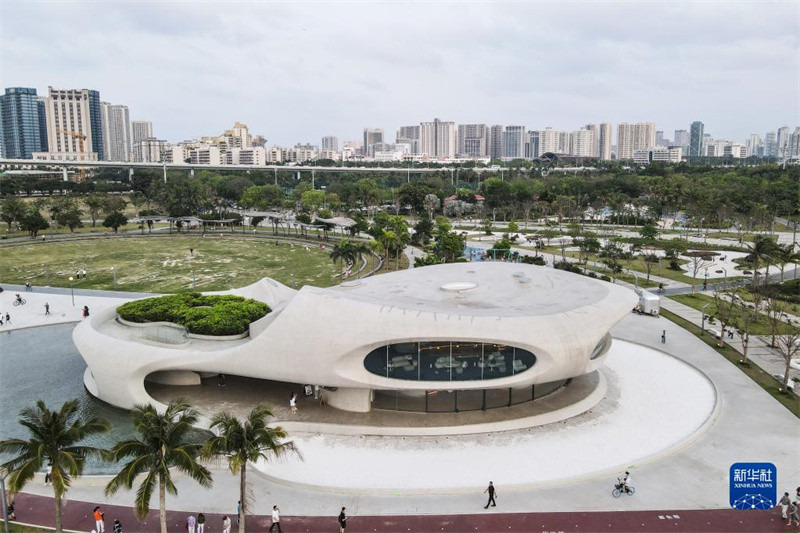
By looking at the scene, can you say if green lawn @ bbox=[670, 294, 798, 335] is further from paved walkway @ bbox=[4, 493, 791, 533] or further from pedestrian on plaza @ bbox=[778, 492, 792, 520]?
paved walkway @ bbox=[4, 493, 791, 533]

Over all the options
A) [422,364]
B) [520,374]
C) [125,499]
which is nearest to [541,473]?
[520,374]

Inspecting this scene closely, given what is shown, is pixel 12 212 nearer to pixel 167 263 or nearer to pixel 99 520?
pixel 167 263

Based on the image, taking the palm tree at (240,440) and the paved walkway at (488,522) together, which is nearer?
the palm tree at (240,440)

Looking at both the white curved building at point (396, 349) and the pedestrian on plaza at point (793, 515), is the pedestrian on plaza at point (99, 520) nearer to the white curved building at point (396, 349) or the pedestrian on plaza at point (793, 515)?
the white curved building at point (396, 349)

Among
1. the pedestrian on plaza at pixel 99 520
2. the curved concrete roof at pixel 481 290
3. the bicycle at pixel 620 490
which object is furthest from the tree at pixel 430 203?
the pedestrian on plaza at pixel 99 520

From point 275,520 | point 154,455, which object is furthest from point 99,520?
point 275,520

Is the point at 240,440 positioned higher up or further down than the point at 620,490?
higher up
